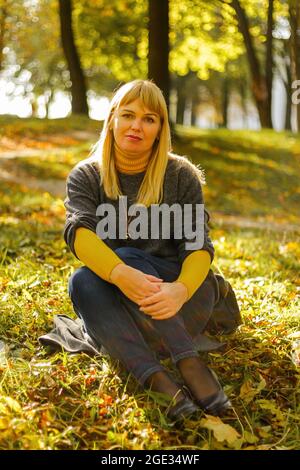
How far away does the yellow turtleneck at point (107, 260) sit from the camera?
2766 millimetres

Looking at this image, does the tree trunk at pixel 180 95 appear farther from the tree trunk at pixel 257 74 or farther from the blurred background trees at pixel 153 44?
the tree trunk at pixel 257 74

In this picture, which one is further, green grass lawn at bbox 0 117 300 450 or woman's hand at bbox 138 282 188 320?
woman's hand at bbox 138 282 188 320

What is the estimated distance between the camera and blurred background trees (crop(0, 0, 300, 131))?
432 inches

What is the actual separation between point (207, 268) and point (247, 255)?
248 centimetres

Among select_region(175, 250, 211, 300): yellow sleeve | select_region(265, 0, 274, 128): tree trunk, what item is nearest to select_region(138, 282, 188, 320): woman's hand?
select_region(175, 250, 211, 300): yellow sleeve

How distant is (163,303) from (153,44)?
356 inches

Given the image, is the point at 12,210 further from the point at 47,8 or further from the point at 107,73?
the point at 107,73

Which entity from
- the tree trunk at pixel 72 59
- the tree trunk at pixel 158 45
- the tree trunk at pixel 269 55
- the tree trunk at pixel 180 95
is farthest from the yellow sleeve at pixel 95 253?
the tree trunk at pixel 180 95

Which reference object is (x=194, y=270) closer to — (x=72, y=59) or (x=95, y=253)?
(x=95, y=253)

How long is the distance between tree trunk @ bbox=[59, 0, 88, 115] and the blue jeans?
13188 millimetres

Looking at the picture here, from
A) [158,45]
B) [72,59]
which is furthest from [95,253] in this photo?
[72,59]

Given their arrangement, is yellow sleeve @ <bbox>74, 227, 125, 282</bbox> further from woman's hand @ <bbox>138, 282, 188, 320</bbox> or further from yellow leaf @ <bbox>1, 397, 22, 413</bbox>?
yellow leaf @ <bbox>1, 397, 22, 413</bbox>

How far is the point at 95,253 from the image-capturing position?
9.18ft
